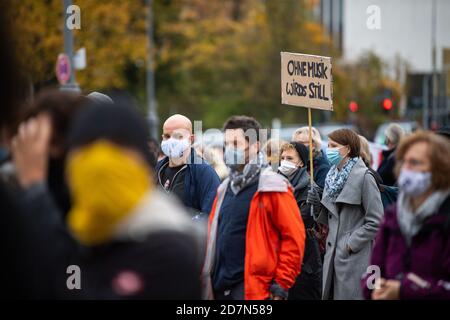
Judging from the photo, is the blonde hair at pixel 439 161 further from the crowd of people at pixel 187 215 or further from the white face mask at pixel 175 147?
the white face mask at pixel 175 147

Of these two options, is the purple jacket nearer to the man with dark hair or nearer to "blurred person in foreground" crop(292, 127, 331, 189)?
the man with dark hair

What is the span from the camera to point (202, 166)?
779 cm

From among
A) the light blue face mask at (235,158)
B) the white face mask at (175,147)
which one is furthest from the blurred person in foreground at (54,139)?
the white face mask at (175,147)

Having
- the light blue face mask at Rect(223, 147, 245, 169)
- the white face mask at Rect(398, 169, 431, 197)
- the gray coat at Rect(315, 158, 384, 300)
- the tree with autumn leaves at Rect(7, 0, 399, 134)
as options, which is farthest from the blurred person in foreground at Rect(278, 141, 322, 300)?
the tree with autumn leaves at Rect(7, 0, 399, 134)

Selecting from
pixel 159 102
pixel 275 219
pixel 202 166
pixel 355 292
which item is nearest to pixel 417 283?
pixel 275 219

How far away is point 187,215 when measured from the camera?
491 cm

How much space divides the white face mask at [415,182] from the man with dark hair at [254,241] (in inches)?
54.2

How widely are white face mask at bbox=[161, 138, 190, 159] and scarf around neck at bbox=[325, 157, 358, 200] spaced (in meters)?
1.17

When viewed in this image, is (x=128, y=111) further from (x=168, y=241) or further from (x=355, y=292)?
(x=355, y=292)

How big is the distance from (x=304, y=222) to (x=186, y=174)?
3.86 ft

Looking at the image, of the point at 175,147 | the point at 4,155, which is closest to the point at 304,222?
the point at 175,147

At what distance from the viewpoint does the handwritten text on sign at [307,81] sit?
8.68 metres

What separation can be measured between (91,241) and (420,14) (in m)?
55.3

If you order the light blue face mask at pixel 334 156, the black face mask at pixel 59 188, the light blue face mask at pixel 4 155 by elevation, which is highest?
the light blue face mask at pixel 4 155
